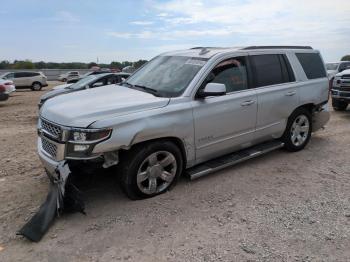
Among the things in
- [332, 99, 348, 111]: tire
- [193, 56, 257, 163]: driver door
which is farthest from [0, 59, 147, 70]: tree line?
[193, 56, 257, 163]: driver door

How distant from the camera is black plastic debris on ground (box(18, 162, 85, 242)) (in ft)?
Answer: 11.6

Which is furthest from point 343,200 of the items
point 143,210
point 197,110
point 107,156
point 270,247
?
point 107,156

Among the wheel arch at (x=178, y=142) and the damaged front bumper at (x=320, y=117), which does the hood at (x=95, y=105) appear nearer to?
the wheel arch at (x=178, y=142)

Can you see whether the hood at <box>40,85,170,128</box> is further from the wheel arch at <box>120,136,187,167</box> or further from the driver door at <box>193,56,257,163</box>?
the driver door at <box>193,56,257,163</box>

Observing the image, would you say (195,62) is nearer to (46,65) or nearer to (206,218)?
(206,218)

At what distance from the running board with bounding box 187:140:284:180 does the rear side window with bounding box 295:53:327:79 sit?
149 centimetres

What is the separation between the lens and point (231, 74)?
498 centimetres

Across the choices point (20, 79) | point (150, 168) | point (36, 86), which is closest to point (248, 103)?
point (150, 168)

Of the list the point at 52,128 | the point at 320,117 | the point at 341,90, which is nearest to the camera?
the point at 52,128

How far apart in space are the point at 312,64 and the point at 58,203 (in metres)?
5.10

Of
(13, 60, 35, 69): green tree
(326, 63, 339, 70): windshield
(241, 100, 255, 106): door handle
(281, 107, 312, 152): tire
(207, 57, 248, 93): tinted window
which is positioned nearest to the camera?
(207, 57, 248, 93): tinted window

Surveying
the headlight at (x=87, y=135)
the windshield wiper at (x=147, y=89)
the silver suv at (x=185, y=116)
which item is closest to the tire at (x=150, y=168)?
the silver suv at (x=185, y=116)

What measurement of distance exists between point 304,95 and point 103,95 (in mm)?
3544

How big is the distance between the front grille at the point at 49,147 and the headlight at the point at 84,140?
1.01 ft
